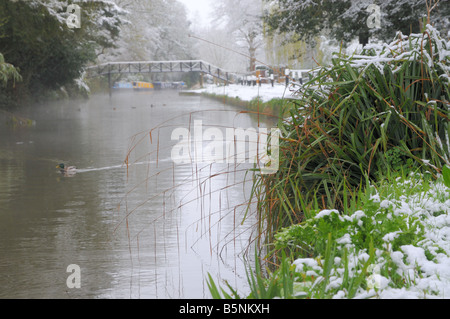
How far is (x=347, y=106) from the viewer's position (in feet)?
16.2

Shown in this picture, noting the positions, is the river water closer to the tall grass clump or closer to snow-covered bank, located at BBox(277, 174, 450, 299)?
the tall grass clump

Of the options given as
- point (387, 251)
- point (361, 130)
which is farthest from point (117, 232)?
point (387, 251)

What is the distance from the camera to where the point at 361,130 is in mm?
4977

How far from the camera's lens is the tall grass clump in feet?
15.5

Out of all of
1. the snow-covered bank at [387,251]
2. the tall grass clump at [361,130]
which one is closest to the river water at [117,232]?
the tall grass clump at [361,130]

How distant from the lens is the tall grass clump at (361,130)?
474cm

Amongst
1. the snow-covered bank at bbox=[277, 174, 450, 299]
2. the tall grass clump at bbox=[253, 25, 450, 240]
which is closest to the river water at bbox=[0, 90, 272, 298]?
the tall grass clump at bbox=[253, 25, 450, 240]

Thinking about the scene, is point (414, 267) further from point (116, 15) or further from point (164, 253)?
point (116, 15)

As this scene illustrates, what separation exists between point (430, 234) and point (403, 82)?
2.01 m

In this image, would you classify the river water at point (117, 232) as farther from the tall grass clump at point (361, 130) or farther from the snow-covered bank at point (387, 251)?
the snow-covered bank at point (387, 251)

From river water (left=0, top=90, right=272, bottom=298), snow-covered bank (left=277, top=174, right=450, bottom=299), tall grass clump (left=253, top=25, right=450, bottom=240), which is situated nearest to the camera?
snow-covered bank (left=277, top=174, right=450, bottom=299)

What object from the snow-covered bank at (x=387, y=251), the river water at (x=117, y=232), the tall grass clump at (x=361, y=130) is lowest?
the river water at (x=117, y=232)

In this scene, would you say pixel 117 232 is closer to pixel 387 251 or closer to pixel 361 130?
pixel 361 130

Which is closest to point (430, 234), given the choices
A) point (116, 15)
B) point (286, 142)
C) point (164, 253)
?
point (286, 142)
